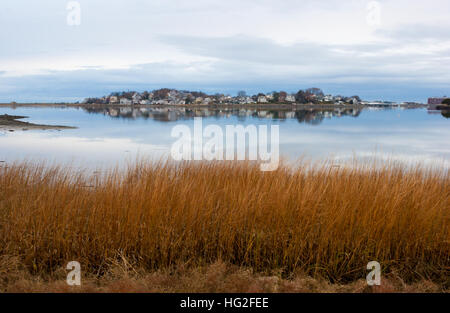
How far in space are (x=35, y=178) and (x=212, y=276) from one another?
5.28m

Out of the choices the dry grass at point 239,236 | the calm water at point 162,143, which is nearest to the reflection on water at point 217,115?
the calm water at point 162,143

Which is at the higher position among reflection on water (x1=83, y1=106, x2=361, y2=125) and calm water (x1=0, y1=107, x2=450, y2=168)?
reflection on water (x1=83, y1=106, x2=361, y2=125)

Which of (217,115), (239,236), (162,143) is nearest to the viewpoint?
(239,236)

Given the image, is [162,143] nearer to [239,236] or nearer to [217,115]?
[239,236]

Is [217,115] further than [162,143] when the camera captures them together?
Yes

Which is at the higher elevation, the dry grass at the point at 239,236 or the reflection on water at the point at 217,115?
the reflection on water at the point at 217,115

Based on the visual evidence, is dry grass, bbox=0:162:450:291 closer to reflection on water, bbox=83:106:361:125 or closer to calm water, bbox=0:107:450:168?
calm water, bbox=0:107:450:168

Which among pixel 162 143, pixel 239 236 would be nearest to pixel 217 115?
pixel 162 143

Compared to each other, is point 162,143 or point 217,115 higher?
point 217,115

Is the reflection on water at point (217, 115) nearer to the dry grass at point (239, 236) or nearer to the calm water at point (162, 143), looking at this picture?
the calm water at point (162, 143)

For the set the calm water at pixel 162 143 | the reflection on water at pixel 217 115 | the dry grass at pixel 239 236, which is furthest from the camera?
the reflection on water at pixel 217 115


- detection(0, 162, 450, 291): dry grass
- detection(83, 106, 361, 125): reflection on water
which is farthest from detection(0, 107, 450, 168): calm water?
detection(83, 106, 361, 125): reflection on water

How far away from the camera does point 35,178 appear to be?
7.69 m

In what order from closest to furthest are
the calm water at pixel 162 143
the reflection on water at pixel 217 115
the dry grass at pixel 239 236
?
the dry grass at pixel 239 236, the calm water at pixel 162 143, the reflection on water at pixel 217 115
